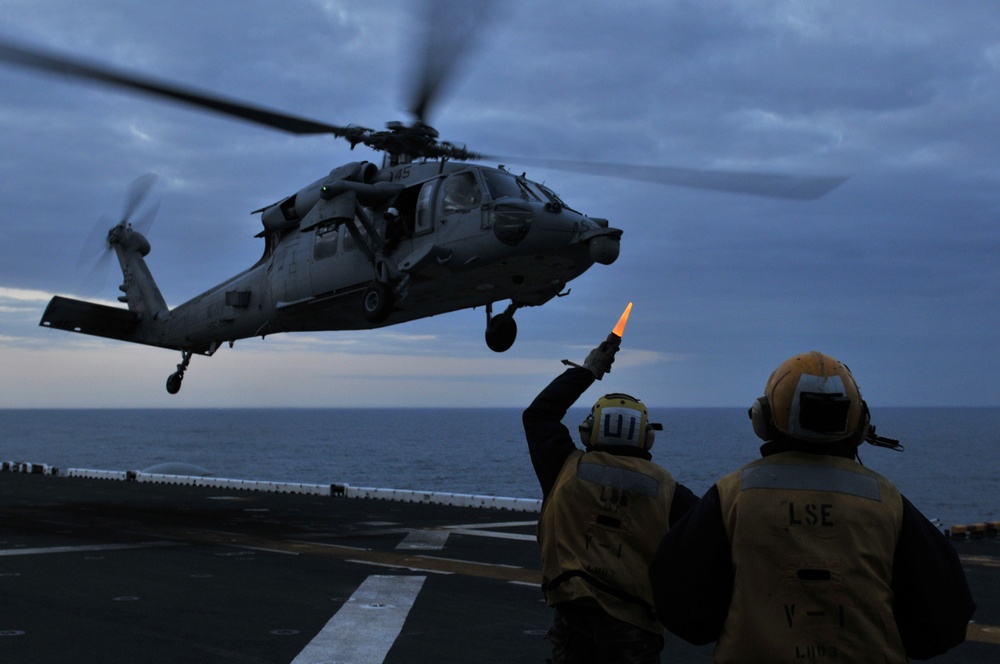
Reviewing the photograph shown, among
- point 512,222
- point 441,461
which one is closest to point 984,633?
point 512,222

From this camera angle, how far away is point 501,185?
1511 cm

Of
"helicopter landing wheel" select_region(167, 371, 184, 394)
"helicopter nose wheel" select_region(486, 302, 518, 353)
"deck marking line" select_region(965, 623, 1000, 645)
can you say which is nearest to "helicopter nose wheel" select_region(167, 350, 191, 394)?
"helicopter landing wheel" select_region(167, 371, 184, 394)

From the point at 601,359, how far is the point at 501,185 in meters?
10.8

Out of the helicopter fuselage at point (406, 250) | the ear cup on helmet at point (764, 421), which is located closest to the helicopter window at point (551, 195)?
the helicopter fuselage at point (406, 250)

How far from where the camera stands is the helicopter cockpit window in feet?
49.4

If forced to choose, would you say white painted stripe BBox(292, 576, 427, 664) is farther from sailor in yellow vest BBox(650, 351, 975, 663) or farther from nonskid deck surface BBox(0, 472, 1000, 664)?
sailor in yellow vest BBox(650, 351, 975, 663)

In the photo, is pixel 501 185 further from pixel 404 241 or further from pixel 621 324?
pixel 621 324

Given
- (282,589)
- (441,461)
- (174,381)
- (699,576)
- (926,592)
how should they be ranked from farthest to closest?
(441,461), (174,381), (282,589), (699,576), (926,592)

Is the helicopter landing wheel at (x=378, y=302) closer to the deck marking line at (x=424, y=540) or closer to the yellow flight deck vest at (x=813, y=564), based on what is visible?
the deck marking line at (x=424, y=540)

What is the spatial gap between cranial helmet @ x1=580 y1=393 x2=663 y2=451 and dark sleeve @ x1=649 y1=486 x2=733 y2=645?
133 centimetres

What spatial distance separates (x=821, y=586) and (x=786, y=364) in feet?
2.18

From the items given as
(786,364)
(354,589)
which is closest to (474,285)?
(354,589)

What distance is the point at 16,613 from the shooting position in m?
8.70

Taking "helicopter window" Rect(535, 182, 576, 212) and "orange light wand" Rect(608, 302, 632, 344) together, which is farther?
"helicopter window" Rect(535, 182, 576, 212)
